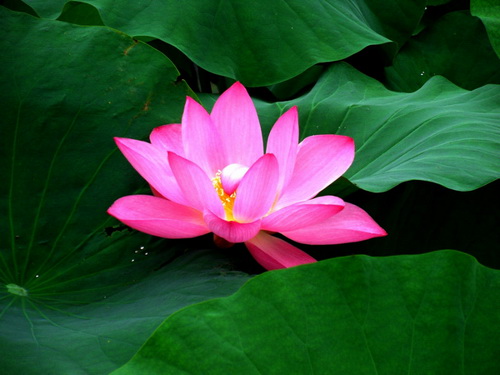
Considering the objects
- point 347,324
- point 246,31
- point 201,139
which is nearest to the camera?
point 347,324

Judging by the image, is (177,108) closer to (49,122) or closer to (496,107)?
(49,122)

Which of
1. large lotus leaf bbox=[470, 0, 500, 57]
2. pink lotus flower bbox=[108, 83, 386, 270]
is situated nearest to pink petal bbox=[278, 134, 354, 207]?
pink lotus flower bbox=[108, 83, 386, 270]

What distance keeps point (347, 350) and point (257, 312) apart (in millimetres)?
84

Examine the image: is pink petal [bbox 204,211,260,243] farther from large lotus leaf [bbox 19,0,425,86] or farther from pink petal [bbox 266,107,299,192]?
large lotus leaf [bbox 19,0,425,86]

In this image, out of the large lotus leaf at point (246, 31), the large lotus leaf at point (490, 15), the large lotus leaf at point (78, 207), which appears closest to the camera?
the large lotus leaf at point (78, 207)

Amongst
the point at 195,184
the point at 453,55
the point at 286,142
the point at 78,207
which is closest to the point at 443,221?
the point at 286,142

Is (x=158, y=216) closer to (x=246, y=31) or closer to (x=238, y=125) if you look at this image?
(x=238, y=125)

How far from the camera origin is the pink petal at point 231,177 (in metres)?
0.75

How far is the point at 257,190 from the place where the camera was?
68cm

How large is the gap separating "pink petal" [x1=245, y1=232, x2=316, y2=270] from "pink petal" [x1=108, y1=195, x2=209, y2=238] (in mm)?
61

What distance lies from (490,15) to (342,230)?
2.27 feet

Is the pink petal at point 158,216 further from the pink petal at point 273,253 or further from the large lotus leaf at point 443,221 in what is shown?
the large lotus leaf at point 443,221

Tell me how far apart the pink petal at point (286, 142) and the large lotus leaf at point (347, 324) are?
7.2 inches

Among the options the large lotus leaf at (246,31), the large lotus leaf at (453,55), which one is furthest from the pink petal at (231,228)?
the large lotus leaf at (453,55)
